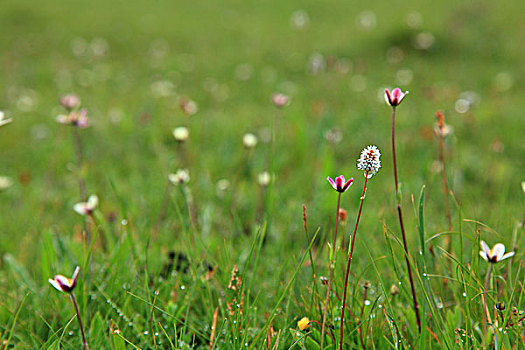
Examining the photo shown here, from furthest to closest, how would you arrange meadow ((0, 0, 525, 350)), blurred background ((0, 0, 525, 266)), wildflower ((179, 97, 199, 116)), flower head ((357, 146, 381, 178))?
1. wildflower ((179, 97, 199, 116))
2. blurred background ((0, 0, 525, 266))
3. meadow ((0, 0, 525, 350))
4. flower head ((357, 146, 381, 178))

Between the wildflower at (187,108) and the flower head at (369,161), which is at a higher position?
the flower head at (369,161)

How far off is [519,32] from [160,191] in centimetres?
599

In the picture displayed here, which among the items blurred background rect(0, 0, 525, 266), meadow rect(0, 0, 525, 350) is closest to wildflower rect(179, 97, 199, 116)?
meadow rect(0, 0, 525, 350)

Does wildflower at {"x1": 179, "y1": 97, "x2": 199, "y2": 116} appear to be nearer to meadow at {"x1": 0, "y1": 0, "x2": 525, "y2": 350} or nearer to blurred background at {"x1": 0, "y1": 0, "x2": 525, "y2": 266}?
meadow at {"x1": 0, "y1": 0, "x2": 525, "y2": 350}

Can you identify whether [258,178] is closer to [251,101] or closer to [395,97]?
[395,97]

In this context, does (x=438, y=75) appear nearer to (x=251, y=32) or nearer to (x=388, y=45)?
(x=388, y=45)

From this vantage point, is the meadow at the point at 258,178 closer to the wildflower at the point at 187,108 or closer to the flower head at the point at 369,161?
the wildflower at the point at 187,108

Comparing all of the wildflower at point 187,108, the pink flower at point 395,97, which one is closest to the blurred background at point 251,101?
the wildflower at point 187,108

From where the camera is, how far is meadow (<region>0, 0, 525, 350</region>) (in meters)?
1.21

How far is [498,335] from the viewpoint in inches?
38.0

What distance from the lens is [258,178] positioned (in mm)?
2430

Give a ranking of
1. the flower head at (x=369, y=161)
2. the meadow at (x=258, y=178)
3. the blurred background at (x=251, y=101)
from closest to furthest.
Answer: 1. the flower head at (x=369, y=161)
2. the meadow at (x=258, y=178)
3. the blurred background at (x=251, y=101)

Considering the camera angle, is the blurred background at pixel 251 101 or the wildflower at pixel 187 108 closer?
the blurred background at pixel 251 101

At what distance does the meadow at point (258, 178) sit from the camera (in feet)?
3.98
